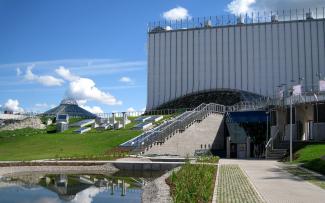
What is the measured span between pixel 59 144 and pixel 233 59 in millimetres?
54104

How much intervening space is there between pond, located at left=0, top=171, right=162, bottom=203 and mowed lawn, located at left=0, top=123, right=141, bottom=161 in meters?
9.81

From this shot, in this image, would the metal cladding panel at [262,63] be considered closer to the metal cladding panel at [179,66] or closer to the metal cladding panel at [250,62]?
the metal cladding panel at [250,62]

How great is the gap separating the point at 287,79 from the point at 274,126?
43463 mm

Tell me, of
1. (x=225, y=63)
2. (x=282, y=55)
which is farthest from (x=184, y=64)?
(x=282, y=55)

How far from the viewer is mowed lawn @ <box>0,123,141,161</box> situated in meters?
42.1

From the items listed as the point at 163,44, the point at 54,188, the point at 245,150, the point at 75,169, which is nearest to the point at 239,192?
the point at 54,188

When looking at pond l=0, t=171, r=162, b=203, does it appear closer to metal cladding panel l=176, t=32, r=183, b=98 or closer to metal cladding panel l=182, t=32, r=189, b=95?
metal cladding panel l=182, t=32, r=189, b=95

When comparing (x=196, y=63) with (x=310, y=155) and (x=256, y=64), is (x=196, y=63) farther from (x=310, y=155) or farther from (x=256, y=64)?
(x=310, y=155)

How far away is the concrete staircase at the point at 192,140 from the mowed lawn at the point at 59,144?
15.3ft

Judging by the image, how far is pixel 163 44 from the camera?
100 m

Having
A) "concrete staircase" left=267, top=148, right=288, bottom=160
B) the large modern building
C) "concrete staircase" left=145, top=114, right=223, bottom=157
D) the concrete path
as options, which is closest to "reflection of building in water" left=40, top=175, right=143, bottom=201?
the concrete path

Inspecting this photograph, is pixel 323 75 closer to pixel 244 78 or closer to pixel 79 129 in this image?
pixel 244 78

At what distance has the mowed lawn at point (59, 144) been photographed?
4212cm

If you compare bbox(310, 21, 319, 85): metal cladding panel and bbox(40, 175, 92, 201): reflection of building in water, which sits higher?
bbox(310, 21, 319, 85): metal cladding panel
